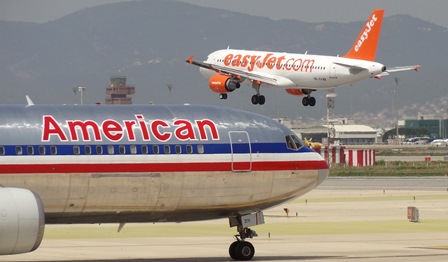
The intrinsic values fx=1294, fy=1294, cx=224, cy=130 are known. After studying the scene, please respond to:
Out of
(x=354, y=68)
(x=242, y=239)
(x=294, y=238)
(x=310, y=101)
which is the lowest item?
(x=294, y=238)

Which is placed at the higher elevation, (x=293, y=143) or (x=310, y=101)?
(x=310, y=101)

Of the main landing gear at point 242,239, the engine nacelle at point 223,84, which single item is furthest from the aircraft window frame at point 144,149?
the engine nacelle at point 223,84

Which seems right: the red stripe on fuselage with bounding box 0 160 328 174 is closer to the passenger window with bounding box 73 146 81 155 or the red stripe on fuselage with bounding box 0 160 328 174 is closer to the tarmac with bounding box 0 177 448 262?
the passenger window with bounding box 73 146 81 155

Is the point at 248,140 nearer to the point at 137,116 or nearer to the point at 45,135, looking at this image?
the point at 137,116

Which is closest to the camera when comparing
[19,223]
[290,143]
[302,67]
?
[19,223]

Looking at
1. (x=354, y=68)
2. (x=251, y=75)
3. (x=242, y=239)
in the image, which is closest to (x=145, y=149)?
(x=242, y=239)

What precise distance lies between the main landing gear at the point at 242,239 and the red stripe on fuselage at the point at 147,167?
1369 millimetres

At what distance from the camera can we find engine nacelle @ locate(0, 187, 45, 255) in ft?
91.9

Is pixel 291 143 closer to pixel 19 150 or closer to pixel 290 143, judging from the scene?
pixel 290 143

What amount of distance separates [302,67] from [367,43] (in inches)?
541

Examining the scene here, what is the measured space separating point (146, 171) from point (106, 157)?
112 centimetres

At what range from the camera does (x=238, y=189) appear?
34.5 m

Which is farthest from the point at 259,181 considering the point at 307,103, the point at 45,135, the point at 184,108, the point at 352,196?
the point at 307,103

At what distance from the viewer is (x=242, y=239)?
1384 inches
